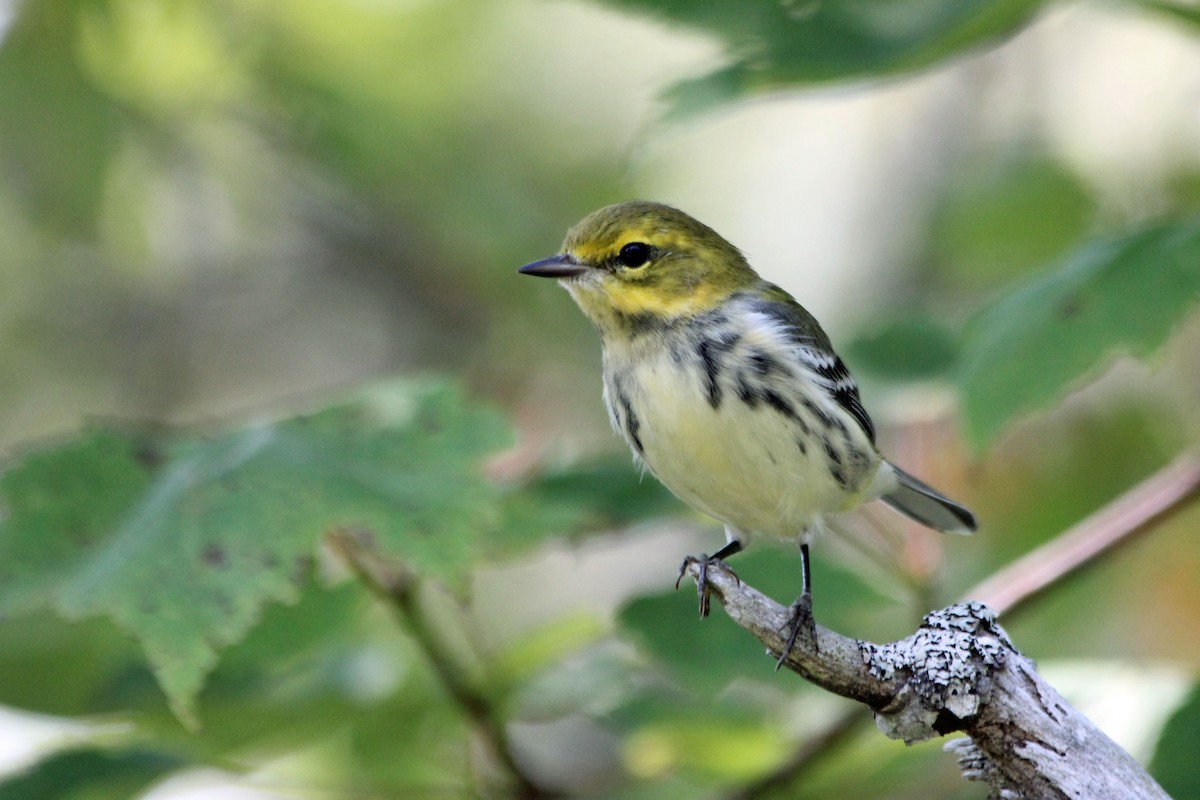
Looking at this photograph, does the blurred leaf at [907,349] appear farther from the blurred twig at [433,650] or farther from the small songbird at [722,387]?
the blurred twig at [433,650]

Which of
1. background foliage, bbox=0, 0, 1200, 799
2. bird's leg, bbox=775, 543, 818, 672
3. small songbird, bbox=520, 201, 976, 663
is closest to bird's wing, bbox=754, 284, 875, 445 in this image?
small songbird, bbox=520, 201, 976, 663

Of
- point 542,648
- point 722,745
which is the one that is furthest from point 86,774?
point 722,745

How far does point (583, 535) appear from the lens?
297cm

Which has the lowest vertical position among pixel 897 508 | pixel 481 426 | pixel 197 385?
pixel 897 508

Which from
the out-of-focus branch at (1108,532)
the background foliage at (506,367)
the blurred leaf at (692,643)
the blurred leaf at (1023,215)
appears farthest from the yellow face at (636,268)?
the blurred leaf at (1023,215)

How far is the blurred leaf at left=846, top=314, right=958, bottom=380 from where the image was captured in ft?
10.5

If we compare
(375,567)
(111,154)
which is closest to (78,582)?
(375,567)

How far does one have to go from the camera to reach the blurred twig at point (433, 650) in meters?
2.74

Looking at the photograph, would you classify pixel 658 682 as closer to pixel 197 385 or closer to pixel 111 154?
pixel 111 154

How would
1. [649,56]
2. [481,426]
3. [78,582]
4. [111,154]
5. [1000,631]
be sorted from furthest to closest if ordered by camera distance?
[649,56] < [111,154] < [481,426] < [78,582] < [1000,631]

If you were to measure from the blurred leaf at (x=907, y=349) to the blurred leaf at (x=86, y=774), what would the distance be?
1.86 m

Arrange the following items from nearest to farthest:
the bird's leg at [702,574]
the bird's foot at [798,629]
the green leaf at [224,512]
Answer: the bird's foot at [798,629], the green leaf at [224,512], the bird's leg at [702,574]

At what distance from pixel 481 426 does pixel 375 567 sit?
1.80 feet

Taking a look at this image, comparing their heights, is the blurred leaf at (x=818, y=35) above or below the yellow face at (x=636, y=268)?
above
